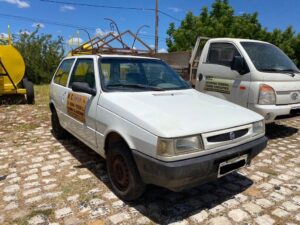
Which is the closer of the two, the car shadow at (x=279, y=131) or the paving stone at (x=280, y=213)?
the paving stone at (x=280, y=213)

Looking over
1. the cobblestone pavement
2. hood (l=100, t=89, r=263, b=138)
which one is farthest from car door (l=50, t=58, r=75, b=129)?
hood (l=100, t=89, r=263, b=138)

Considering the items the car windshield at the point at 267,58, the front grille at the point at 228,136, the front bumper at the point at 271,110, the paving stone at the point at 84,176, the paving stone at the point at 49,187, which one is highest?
the car windshield at the point at 267,58

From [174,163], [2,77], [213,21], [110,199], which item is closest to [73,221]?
[110,199]

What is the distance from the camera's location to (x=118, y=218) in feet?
9.82

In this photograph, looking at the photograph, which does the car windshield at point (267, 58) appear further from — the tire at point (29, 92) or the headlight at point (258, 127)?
the tire at point (29, 92)

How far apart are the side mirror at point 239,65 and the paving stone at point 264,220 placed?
3192 millimetres

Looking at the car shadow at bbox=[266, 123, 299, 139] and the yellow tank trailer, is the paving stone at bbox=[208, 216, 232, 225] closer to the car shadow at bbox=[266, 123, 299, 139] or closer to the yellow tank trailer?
the car shadow at bbox=[266, 123, 299, 139]

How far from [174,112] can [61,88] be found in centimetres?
274

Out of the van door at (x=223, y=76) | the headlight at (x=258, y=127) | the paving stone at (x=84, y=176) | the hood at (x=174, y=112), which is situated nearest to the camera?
the hood at (x=174, y=112)

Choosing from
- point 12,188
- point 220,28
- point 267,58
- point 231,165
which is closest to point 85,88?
point 12,188

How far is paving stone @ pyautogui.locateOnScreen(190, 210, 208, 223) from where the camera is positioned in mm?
2969

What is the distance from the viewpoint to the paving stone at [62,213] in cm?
304

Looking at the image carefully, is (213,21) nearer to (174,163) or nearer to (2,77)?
(2,77)

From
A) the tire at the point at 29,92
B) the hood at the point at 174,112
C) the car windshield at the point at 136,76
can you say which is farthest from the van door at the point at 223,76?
the tire at the point at 29,92
